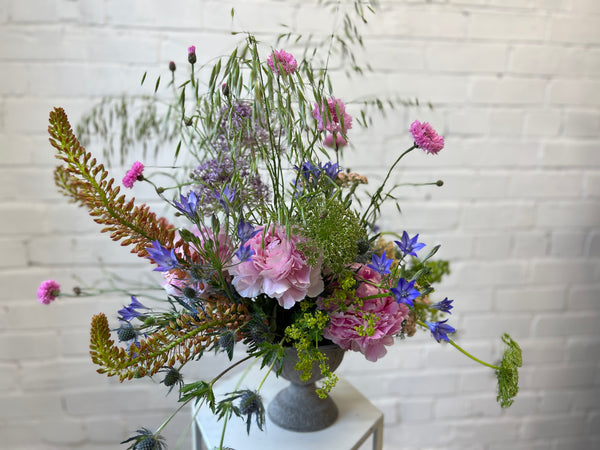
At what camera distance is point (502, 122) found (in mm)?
1230

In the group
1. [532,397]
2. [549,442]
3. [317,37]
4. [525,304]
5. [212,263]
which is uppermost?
[317,37]

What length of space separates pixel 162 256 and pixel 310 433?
1.27 feet

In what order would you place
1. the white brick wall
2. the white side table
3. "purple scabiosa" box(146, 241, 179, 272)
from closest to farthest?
"purple scabiosa" box(146, 241, 179, 272)
the white side table
the white brick wall

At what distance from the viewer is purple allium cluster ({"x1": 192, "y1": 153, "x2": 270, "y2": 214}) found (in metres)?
0.64

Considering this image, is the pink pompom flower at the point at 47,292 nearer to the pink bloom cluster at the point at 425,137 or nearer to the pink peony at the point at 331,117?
the pink peony at the point at 331,117

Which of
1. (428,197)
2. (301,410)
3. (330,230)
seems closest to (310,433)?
(301,410)

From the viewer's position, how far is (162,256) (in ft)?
1.91

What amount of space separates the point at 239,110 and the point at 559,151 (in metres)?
0.95

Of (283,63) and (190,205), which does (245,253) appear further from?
(283,63)

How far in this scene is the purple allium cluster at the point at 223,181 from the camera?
640 millimetres

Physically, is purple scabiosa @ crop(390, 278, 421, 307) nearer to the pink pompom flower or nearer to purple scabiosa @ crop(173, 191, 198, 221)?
purple scabiosa @ crop(173, 191, 198, 221)

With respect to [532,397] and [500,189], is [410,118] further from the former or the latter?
[532,397]

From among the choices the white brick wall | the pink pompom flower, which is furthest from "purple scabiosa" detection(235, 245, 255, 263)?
the white brick wall

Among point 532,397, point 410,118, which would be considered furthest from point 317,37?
point 532,397
